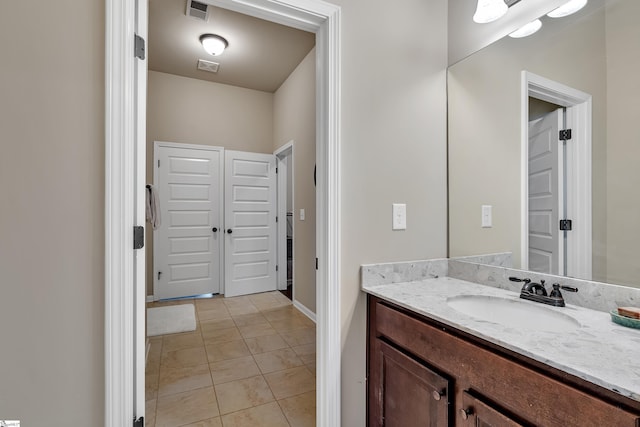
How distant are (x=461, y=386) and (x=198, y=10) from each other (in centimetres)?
325

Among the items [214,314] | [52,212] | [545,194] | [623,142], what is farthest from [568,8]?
[214,314]

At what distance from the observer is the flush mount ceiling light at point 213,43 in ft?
9.76

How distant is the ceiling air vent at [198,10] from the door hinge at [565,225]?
3010 mm

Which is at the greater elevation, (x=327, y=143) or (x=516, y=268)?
(x=327, y=143)

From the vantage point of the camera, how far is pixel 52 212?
100 cm

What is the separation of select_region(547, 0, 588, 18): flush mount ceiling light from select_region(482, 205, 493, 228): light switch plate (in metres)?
0.90

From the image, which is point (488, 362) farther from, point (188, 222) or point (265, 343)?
point (188, 222)

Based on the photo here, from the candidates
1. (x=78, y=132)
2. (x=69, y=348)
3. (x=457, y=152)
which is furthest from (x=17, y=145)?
(x=457, y=152)

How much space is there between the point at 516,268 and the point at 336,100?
4.00ft

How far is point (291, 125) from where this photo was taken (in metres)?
3.86

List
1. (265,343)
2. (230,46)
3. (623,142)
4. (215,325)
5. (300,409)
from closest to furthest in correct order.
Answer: (623,142)
(300,409)
(265,343)
(215,325)
(230,46)

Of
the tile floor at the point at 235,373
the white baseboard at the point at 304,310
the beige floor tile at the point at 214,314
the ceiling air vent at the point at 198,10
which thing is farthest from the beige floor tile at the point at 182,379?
the ceiling air vent at the point at 198,10

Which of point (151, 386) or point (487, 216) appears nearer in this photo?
point (487, 216)

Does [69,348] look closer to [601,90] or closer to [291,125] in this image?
[601,90]
